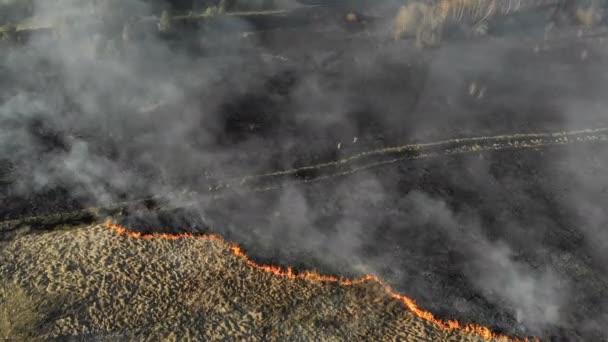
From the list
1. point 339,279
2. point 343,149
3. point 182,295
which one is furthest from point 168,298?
point 343,149

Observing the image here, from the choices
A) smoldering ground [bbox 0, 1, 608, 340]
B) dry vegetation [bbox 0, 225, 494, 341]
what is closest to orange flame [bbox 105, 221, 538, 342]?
dry vegetation [bbox 0, 225, 494, 341]

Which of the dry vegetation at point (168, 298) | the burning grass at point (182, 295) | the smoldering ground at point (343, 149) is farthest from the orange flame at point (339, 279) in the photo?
the smoldering ground at point (343, 149)

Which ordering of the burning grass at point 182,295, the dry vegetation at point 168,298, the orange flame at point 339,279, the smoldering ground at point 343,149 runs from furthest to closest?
the smoldering ground at point 343,149, the orange flame at point 339,279, the burning grass at point 182,295, the dry vegetation at point 168,298

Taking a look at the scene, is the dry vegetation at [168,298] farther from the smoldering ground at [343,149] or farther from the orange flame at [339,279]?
the smoldering ground at [343,149]

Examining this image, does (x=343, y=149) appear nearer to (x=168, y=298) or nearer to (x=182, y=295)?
(x=182, y=295)

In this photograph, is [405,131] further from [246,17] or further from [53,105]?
[53,105]
